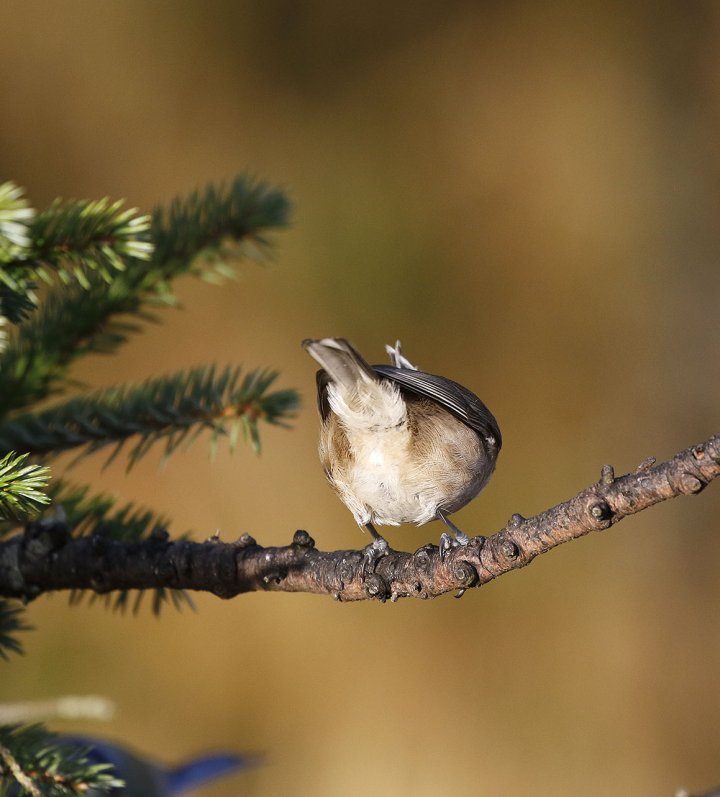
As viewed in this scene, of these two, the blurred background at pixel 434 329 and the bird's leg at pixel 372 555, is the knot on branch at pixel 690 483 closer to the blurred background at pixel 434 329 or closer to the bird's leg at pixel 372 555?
the bird's leg at pixel 372 555

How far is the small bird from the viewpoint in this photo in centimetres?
175

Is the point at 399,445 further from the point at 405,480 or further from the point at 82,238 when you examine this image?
the point at 82,238

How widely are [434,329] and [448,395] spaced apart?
190 centimetres

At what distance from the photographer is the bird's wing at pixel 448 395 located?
5.61 ft

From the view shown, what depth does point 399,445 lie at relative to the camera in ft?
5.83

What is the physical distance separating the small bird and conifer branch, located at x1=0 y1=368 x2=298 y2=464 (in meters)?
0.21

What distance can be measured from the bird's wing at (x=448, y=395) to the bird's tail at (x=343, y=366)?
0.04m

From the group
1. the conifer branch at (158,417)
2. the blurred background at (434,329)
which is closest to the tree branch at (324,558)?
the conifer branch at (158,417)

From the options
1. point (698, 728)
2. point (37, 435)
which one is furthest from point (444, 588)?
point (698, 728)

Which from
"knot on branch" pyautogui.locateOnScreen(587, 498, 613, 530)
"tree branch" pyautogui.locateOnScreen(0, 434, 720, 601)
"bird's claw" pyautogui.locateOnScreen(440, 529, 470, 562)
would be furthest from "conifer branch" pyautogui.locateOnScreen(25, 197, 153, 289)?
"knot on branch" pyautogui.locateOnScreen(587, 498, 613, 530)

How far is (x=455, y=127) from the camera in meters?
3.79

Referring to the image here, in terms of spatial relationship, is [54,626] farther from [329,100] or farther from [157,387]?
[329,100]

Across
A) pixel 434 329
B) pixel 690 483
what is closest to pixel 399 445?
pixel 690 483

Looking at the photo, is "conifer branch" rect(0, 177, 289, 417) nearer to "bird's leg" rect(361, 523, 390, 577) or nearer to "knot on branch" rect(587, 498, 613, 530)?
"bird's leg" rect(361, 523, 390, 577)
